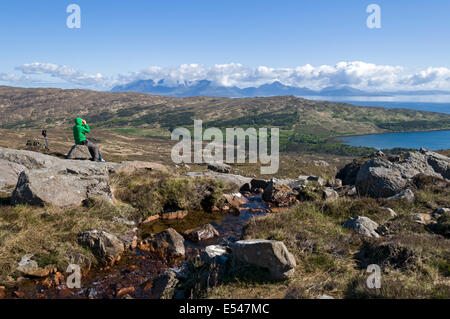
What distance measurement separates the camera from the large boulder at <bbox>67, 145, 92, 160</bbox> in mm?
16703

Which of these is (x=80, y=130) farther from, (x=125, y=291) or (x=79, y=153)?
(x=125, y=291)

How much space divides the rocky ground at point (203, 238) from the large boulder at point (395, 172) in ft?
0.34

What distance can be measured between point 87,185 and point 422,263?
12.1 m

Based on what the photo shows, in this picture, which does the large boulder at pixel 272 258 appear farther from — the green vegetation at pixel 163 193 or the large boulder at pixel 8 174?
the large boulder at pixel 8 174

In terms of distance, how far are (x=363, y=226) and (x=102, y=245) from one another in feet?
29.3

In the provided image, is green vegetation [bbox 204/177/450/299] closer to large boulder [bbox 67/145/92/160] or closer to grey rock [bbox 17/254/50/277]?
grey rock [bbox 17/254/50/277]

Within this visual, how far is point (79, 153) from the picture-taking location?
1712 cm

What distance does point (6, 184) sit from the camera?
Result: 12781 millimetres

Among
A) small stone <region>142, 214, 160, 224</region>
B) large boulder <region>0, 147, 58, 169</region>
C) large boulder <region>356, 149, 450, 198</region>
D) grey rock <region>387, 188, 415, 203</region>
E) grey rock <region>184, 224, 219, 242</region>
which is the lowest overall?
grey rock <region>184, 224, 219, 242</region>

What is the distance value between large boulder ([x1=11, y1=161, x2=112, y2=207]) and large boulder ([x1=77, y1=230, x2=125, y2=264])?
2305 mm

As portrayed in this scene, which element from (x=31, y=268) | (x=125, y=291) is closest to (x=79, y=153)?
(x=31, y=268)

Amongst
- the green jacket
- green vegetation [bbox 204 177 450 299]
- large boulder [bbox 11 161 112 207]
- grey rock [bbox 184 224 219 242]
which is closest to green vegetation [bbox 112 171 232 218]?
large boulder [bbox 11 161 112 207]
